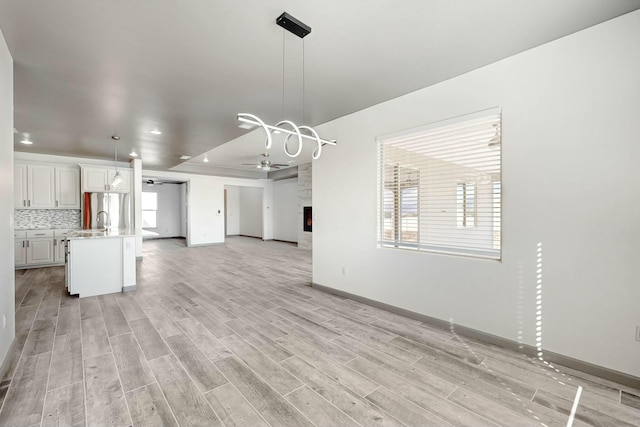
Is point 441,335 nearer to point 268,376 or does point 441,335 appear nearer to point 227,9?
point 268,376

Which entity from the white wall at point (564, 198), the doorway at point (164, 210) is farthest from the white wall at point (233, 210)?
the white wall at point (564, 198)

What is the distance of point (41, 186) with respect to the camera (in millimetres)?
6508

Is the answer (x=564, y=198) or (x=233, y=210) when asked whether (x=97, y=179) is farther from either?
(x=564, y=198)

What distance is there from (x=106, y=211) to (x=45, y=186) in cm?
133

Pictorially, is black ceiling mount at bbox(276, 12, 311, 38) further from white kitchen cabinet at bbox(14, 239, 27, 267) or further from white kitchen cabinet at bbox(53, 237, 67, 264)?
white kitchen cabinet at bbox(14, 239, 27, 267)

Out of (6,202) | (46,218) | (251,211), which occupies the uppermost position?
(6,202)

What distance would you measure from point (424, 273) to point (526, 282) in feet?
3.24

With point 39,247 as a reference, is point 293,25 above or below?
above

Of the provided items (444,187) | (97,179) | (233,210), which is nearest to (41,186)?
(97,179)

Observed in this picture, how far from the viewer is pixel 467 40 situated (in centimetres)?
237

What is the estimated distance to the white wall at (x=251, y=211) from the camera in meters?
12.8

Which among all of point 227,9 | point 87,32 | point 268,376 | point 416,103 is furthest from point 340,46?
point 268,376

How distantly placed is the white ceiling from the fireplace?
5784 mm

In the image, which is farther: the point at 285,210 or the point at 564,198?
the point at 285,210
